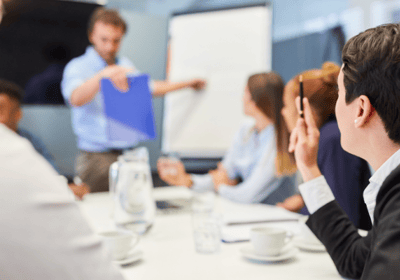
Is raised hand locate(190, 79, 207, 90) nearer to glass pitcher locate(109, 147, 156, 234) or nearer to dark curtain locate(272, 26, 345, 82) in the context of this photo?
dark curtain locate(272, 26, 345, 82)

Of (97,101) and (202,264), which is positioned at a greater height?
(97,101)

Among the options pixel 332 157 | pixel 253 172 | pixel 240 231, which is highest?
pixel 332 157

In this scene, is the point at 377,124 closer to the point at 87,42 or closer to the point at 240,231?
the point at 240,231

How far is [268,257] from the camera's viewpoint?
868mm

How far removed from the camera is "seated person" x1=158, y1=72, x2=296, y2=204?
6.27 ft

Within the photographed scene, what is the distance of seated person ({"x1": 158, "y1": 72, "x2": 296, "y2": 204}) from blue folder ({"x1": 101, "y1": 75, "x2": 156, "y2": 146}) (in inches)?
13.2

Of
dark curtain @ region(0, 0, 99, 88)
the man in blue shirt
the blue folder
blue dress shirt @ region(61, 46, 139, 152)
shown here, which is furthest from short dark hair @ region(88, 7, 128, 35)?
the blue folder

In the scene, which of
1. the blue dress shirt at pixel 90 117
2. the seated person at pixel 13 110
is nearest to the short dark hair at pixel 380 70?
the blue dress shirt at pixel 90 117

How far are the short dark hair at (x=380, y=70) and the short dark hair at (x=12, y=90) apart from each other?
2.83 metres

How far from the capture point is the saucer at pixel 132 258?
0.85 meters

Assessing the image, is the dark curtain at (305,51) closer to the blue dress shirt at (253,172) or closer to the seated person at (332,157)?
the blue dress shirt at (253,172)

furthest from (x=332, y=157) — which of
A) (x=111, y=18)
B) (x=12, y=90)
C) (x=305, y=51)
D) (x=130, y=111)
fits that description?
(x=12, y=90)

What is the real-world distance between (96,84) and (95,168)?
590 mm

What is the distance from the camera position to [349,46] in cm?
61
